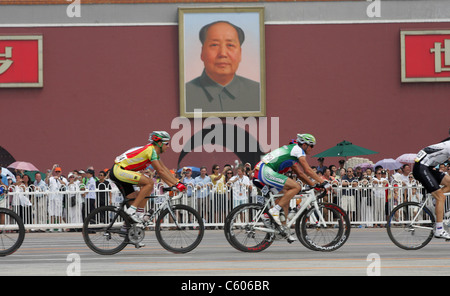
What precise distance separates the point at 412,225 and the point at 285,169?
2.06 meters

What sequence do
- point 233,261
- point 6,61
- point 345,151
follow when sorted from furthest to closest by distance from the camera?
point 6,61
point 345,151
point 233,261

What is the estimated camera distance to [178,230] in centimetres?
1288

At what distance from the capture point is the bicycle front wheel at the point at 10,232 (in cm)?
1247

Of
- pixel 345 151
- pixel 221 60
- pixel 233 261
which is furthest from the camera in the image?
pixel 221 60

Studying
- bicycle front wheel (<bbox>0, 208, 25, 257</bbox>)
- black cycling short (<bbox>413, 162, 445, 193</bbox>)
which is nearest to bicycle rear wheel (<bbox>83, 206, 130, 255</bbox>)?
bicycle front wheel (<bbox>0, 208, 25, 257</bbox>)

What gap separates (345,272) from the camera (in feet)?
32.0

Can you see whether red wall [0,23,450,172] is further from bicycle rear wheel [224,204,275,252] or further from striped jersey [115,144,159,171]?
bicycle rear wheel [224,204,275,252]

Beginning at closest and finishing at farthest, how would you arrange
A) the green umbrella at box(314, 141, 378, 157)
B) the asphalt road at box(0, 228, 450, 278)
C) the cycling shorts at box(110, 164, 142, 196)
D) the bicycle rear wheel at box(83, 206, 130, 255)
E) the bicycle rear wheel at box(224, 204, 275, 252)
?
the asphalt road at box(0, 228, 450, 278)
the bicycle rear wheel at box(224, 204, 275, 252)
the bicycle rear wheel at box(83, 206, 130, 255)
the cycling shorts at box(110, 164, 142, 196)
the green umbrella at box(314, 141, 378, 157)

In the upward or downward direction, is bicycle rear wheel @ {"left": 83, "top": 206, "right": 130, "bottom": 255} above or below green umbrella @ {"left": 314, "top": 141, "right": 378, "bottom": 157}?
below

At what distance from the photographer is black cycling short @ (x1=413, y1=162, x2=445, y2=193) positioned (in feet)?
42.9

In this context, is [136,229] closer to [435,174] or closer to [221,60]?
[435,174]

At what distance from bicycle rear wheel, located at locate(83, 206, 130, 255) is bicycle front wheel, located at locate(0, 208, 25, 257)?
36.8 inches

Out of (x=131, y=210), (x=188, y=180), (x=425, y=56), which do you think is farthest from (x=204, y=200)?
(x=425, y=56)

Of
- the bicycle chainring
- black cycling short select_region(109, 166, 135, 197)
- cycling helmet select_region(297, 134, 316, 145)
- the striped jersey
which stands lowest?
the bicycle chainring
